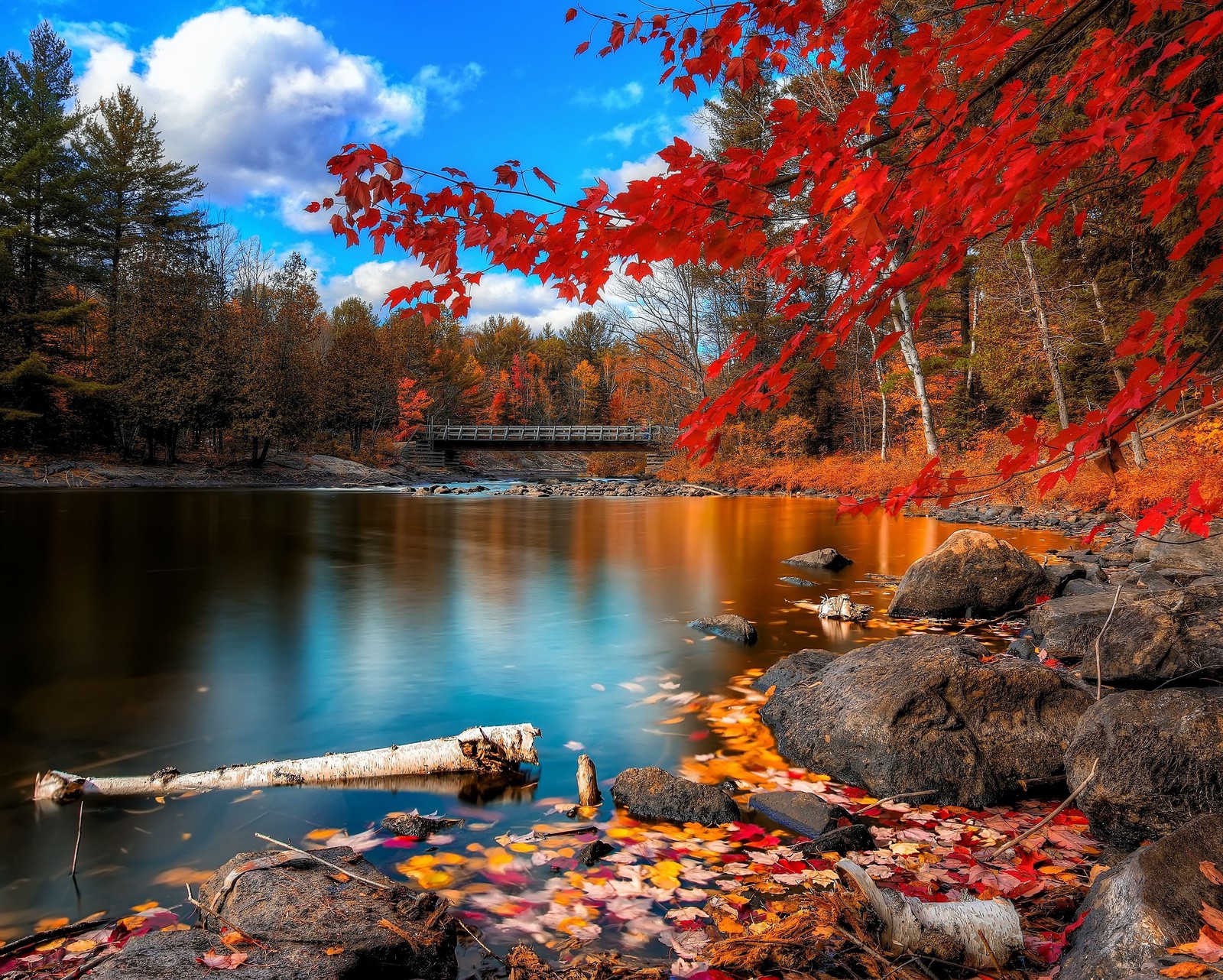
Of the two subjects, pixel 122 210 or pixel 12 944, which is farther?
pixel 122 210

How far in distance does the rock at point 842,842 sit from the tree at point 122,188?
45.6 meters

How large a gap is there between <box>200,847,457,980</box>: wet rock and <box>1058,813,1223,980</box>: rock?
2277 mm

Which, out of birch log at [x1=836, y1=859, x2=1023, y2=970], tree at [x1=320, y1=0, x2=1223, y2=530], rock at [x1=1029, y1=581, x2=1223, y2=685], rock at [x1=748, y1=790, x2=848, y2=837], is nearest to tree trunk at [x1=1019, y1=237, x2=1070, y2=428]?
rock at [x1=1029, y1=581, x2=1223, y2=685]

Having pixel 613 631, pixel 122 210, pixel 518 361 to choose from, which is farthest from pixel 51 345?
pixel 518 361

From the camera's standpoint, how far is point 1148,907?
2.23m

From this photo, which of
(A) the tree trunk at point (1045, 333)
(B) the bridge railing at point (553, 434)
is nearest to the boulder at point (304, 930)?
(A) the tree trunk at point (1045, 333)

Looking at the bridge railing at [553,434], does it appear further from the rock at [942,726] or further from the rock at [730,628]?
the rock at [942,726]

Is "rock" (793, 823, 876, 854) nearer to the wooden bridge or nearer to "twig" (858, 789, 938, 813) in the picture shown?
"twig" (858, 789, 938, 813)

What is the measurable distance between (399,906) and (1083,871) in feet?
10.2

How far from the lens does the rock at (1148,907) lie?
2.14 metres

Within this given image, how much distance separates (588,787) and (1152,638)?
3.92 metres

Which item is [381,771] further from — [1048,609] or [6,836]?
[1048,609]

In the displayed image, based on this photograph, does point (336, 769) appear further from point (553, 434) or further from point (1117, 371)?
point (553, 434)

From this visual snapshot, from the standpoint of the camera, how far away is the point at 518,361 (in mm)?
88062
